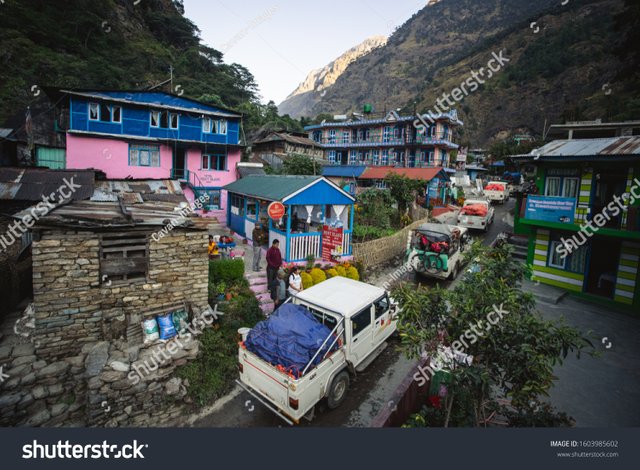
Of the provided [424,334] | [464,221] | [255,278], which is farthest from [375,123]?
[424,334]

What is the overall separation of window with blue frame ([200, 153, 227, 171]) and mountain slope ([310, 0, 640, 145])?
26.9m

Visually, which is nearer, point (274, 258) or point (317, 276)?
point (274, 258)

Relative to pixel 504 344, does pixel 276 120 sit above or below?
above

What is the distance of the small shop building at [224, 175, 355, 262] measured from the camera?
1296cm

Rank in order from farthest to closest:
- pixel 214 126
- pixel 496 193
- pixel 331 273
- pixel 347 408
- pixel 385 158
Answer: pixel 385 158 < pixel 496 193 < pixel 214 126 < pixel 331 273 < pixel 347 408

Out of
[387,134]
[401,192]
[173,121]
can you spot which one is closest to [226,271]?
[401,192]

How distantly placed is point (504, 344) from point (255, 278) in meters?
8.74

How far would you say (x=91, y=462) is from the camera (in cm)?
399

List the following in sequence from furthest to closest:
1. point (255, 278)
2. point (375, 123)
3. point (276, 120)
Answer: point (276, 120)
point (375, 123)
point (255, 278)

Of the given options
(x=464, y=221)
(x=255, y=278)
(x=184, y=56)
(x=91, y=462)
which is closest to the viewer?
(x=91, y=462)

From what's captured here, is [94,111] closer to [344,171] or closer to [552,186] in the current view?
[344,171]

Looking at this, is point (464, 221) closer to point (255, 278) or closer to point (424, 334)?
point (255, 278)

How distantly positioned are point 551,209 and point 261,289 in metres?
11.7

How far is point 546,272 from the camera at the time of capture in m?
13.5
